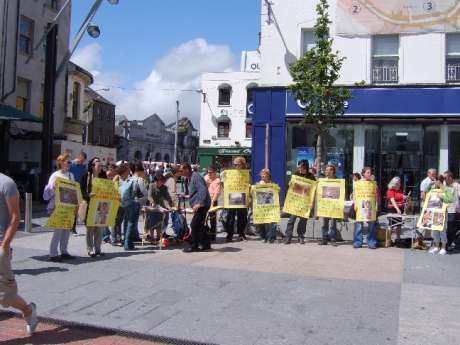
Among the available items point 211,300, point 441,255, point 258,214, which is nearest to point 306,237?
point 258,214

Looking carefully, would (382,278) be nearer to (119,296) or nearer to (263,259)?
(263,259)

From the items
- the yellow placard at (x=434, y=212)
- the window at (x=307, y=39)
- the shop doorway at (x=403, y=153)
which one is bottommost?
the yellow placard at (x=434, y=212)

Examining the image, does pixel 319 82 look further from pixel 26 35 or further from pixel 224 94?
pixel 224 94

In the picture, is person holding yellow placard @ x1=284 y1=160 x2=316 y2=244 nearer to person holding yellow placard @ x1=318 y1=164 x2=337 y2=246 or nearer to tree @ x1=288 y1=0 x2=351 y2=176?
person holding yellow placard @ x1=318 y1=164 x2=337 y2=246

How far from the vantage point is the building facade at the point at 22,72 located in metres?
21.2

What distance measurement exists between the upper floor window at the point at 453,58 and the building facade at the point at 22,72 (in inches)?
589

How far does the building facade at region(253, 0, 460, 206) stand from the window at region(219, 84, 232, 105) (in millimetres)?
29716

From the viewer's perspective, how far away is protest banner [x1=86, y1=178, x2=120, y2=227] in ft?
31.7

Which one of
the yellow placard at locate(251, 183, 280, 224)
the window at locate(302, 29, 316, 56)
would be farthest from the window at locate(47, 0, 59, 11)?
the yellow placard at locate(251, 183, 280, 224)

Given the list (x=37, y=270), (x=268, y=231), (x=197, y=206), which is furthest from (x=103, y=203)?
(x=268, y=231)

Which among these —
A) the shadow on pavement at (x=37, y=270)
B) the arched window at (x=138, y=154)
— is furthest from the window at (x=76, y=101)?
the arched window at (x=138, y=154)

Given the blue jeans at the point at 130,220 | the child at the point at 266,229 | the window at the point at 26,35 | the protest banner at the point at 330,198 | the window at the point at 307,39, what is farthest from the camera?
the window at the point at 26,35

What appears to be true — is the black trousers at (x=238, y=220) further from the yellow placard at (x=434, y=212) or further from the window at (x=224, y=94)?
the window at (x=224, y=94)

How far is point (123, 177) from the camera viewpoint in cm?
1096
